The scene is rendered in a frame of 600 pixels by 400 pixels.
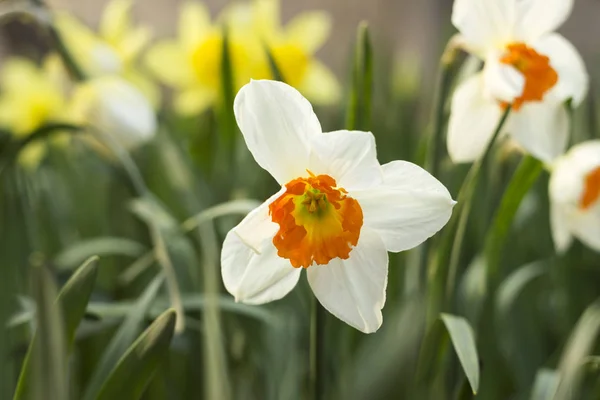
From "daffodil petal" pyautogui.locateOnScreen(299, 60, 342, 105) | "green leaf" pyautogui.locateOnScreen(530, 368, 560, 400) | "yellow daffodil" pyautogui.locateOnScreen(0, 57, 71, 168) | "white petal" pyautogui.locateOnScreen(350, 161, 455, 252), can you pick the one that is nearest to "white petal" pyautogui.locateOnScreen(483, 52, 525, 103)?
"white petal" pyautogui.locateOnScreen(350, 161, 455, 252)

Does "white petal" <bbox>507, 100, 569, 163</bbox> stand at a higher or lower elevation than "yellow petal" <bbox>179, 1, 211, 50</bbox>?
lower

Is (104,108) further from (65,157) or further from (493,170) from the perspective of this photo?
(65,157)

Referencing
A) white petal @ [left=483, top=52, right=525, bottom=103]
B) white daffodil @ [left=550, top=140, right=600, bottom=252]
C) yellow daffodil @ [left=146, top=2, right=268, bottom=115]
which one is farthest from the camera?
yellow daffodil @ [left=146, top=2, right=268, bottom=115]

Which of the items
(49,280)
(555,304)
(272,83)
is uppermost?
(272,83)

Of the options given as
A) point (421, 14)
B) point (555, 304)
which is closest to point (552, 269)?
point (555, 304)

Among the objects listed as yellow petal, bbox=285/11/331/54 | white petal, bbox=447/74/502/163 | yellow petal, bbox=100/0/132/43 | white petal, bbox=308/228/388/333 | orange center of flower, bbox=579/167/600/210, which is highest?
yellow petal, bbox=100/0/132/43

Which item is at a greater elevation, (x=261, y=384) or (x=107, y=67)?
(x=107, y=67)

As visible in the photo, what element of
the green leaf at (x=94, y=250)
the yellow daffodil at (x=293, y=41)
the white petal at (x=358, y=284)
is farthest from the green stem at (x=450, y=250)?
the yellow daffodil at (x=293, y=41)

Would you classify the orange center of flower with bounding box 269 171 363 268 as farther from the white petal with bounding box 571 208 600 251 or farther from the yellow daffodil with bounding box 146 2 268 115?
the yellow daffodil with bounding box 146 2 268 115
